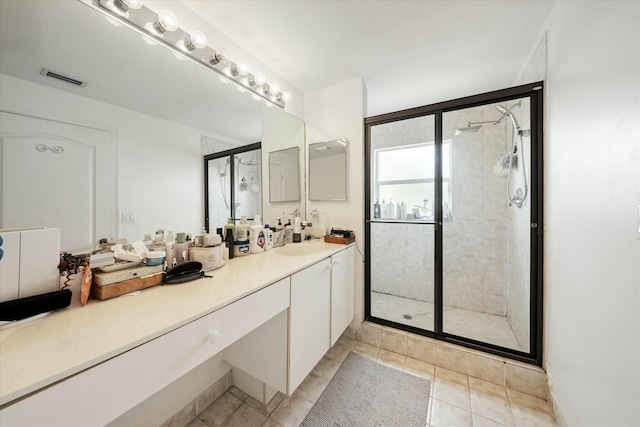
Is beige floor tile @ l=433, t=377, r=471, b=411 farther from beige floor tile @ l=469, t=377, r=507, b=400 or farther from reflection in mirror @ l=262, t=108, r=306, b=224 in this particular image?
reflection in mirror @ l=262, t=108, r=306, b=224

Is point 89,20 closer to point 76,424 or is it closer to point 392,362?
point 76,424

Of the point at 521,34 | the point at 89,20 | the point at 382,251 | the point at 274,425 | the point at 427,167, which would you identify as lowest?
the point at 274,425

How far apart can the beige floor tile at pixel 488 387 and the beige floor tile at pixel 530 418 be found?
3.8 inches

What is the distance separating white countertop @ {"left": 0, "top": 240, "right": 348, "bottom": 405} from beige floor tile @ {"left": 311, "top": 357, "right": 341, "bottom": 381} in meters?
1.02

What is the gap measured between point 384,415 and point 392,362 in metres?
0.47

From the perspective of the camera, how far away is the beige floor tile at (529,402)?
1297 mm

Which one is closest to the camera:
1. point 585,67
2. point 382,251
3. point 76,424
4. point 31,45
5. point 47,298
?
point 76,424

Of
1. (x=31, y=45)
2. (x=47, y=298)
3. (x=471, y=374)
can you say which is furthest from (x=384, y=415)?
(x=31, y=45)

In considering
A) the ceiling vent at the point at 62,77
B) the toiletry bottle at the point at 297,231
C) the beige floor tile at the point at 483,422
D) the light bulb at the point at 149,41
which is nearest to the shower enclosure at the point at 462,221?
the beige floor tile at the point at 483,422

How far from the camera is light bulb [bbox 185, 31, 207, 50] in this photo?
1.24 m

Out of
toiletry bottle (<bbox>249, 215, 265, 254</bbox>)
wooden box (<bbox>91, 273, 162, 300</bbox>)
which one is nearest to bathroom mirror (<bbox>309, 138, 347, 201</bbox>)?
toiletry bottle (<bbox>249, 215, 265, 254</bbox>)

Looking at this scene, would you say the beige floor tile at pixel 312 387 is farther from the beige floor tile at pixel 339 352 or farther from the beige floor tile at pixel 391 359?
the beige floor tile at pixel 391 359

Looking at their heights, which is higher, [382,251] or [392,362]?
[382,251]

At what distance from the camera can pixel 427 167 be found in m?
2.41
